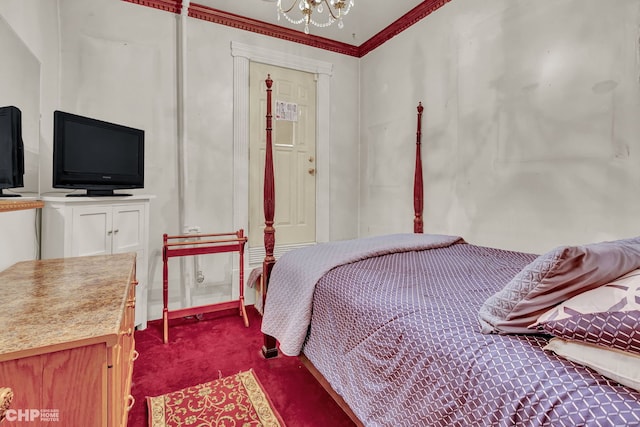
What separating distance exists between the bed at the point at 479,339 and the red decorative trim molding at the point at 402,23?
2.45 meters

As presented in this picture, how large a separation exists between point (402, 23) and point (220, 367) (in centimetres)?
337

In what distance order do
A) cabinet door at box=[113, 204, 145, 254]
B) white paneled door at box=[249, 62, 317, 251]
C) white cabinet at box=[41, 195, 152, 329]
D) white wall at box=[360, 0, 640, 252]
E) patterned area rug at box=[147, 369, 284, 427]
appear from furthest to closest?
white paneled door at box=[249, 62, 317, 251]
cabinet door at box=[113, 204, 145, 254]
white cabinet at box=[41, 195, 152, 329]
white wall at box=[360, 0, 640, 252]
patterned area rug at box=[147, 369, 284, 427]

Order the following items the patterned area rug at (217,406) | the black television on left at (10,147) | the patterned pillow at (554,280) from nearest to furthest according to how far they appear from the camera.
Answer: the patterned pillow at (554,280) → the black television on left at (10,147) → the patterned area rug at (217,406)

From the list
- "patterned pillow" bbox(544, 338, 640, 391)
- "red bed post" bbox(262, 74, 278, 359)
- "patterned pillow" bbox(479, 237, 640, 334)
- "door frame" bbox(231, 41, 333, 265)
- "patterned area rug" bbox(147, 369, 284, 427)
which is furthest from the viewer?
"door frame" bbox(231, 41, 333, 265)

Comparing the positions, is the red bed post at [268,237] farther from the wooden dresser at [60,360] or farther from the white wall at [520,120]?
the white wall at [520,120]

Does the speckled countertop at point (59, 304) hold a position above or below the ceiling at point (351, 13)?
below

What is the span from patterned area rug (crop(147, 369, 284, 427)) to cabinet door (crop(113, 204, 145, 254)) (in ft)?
3.65

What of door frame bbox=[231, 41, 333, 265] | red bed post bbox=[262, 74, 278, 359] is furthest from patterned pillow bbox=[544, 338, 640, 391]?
door frame bbox=[231, 41, 333, 265]

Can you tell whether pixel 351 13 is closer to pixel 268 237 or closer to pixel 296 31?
pixel 296 31

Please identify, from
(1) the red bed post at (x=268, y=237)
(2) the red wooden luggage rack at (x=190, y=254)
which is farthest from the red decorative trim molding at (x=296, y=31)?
(2) the red wooden luggage rack at (x=190, y=254)

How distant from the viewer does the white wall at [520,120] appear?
1.91 m

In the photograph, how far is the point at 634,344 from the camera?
0.72 metres

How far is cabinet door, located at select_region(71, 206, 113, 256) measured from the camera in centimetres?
211

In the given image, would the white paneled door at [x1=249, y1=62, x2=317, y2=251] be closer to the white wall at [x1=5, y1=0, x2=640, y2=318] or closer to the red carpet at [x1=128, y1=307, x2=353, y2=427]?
the white wall at [x1=5, y1=0, x2=640, y2=318]
